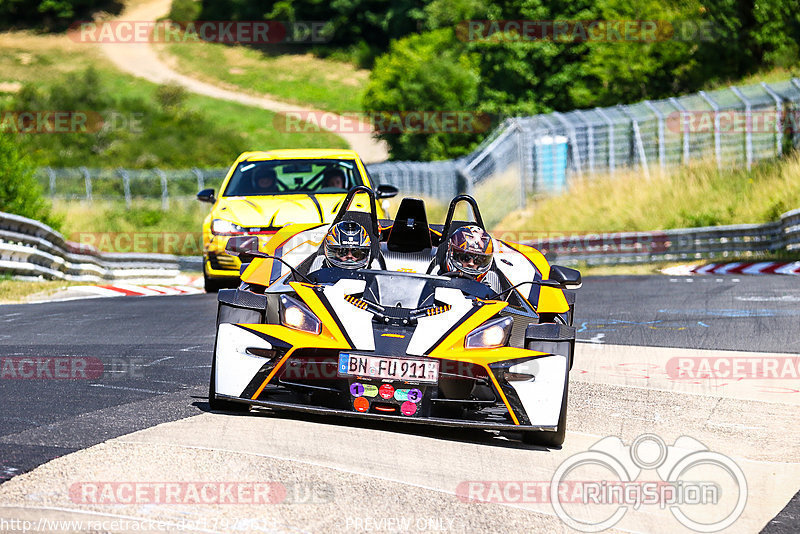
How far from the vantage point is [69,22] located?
4348 inches

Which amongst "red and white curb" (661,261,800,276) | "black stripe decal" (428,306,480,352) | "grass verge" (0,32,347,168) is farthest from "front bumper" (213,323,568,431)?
"grass verge" (0,32,347,168)

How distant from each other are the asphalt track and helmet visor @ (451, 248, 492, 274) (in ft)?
3.65

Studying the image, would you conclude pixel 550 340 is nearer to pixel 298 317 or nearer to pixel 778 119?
pixel 298 317

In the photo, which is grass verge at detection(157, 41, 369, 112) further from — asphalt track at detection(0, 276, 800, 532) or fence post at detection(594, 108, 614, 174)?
asphalt track at detection(0, 276, 800, 532)

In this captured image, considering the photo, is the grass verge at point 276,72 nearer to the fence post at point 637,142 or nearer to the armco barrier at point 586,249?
the fence post at point 637,142

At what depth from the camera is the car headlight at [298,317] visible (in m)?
7.23

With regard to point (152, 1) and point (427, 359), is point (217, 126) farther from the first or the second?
point (427, 359)

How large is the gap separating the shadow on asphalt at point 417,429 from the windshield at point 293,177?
7527 millimetres

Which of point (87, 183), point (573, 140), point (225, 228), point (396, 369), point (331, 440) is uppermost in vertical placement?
point (396, 369)

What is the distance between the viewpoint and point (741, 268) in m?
20.3

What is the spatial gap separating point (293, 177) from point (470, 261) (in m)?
7.64

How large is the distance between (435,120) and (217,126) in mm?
19853

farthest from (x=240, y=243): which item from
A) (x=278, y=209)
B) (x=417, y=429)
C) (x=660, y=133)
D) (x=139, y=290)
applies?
(x=660, y=133)

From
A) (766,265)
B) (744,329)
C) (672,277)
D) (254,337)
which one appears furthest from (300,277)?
(766,265)
